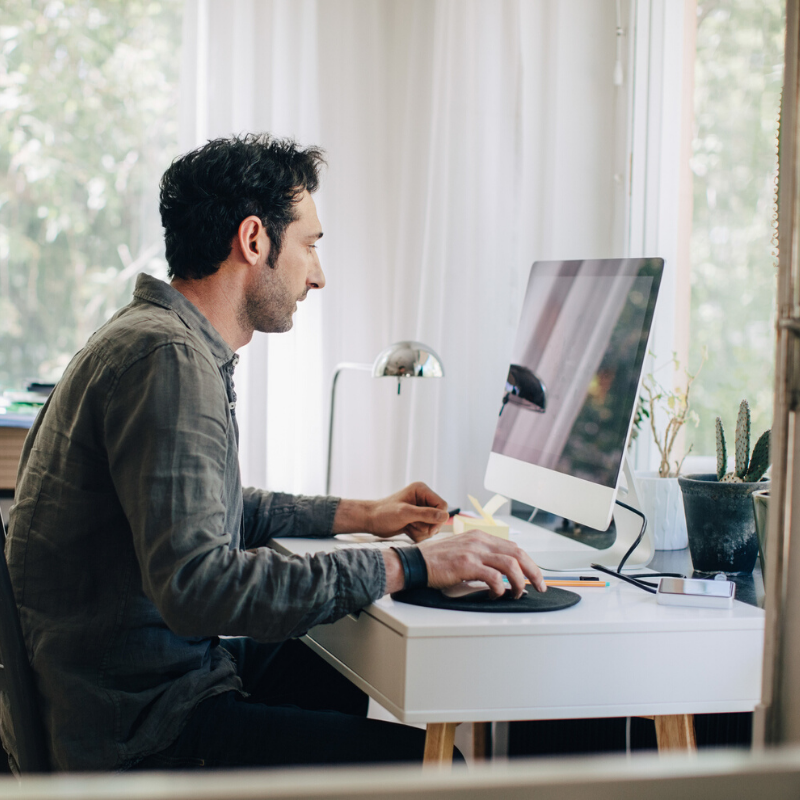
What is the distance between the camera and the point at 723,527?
4.23ft

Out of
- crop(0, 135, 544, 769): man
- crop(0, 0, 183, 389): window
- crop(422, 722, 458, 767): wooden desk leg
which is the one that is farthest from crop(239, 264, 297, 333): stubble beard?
crop(0, 0, 183, 389): window

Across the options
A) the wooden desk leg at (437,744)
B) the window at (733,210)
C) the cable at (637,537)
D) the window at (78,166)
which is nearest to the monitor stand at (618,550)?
the cable at (637,537)

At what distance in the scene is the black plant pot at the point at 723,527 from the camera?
1.28 m

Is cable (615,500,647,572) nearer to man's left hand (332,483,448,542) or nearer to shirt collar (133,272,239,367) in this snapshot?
man's left hand (332,483,448,542)

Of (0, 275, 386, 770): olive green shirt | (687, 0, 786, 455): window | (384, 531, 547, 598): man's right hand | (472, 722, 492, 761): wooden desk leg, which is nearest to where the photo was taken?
(0, 275, 386, 770): olive green shirt

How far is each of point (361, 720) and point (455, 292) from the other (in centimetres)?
130

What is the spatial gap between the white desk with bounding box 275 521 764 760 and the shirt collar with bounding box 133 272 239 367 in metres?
0.43

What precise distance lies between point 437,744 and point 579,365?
0.63m

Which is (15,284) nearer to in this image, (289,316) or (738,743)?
(289,316)

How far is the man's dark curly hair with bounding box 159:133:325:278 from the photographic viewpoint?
125 centimetres

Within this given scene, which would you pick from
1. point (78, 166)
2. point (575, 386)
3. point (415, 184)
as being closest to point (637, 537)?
point (575, 386)

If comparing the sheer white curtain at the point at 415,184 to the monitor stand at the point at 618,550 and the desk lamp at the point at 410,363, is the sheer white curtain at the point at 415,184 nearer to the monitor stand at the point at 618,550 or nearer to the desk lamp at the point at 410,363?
the desk lamp at the point at 410,363

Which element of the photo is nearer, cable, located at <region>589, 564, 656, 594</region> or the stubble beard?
Result: cable, located at <region>589, 564, 656, 594</region>

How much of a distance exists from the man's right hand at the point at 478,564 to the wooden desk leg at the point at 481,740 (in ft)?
2.33
